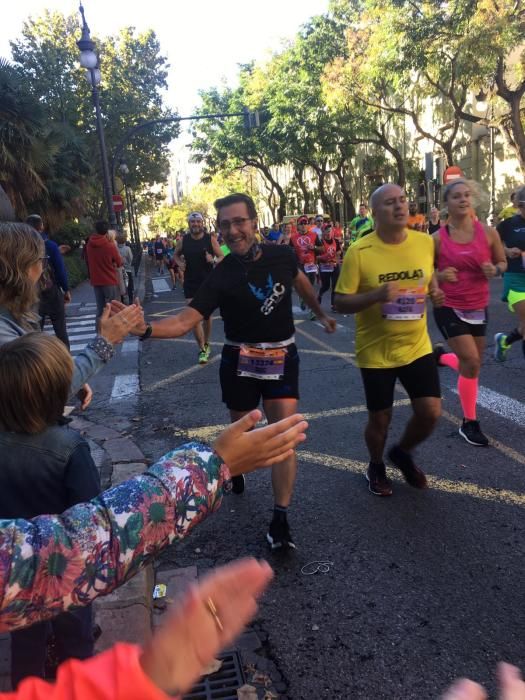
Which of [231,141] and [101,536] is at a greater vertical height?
[231,141]

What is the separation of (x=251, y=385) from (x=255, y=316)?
16.6 inches

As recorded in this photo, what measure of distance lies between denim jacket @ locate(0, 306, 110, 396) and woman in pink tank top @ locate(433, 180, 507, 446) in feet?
10.1

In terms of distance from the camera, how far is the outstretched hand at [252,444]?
1202 millimetres

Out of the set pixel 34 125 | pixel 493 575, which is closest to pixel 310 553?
pixel 493 575

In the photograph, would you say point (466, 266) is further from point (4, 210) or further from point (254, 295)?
point (4, 210)

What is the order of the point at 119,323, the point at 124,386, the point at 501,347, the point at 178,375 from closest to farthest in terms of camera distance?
1. the point at 119,323
2. the point at 501,347
3. the point at 124,386
4. the point at 178,375

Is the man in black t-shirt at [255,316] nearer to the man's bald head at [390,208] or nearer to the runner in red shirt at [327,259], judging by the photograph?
the man's bald head at [390,208]

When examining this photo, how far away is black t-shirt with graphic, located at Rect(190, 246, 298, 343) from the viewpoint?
345cm

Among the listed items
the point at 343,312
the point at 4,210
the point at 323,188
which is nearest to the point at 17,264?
the point at 343,312

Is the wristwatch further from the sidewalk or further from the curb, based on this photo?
the sidewalk

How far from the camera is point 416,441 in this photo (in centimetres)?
391

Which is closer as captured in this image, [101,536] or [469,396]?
[101,536]

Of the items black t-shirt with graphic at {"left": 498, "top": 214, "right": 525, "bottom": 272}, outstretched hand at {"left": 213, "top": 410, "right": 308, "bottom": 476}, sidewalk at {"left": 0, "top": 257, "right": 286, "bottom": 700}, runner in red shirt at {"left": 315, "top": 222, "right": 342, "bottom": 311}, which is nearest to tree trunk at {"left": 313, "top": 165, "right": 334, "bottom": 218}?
runner in red shirt at {"left": 315, "top": 222, "right": 342, "bottom": 311}

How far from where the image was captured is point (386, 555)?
10.6 feet
